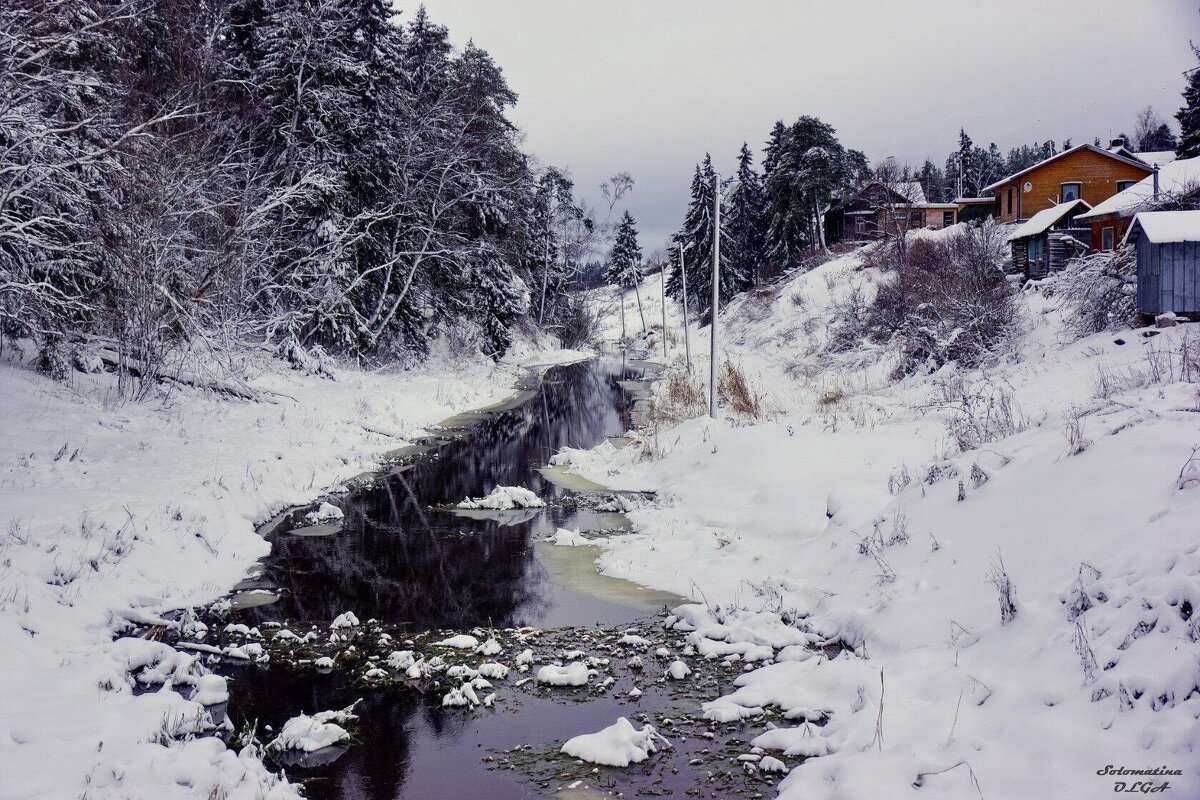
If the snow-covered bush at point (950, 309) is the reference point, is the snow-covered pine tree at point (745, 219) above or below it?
above

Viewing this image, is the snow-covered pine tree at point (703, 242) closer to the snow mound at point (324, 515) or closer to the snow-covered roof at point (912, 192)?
the snow-covered roof at point (912, 192)

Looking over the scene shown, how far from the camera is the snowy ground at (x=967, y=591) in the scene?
3.96m

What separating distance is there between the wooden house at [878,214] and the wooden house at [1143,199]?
15.8 metres

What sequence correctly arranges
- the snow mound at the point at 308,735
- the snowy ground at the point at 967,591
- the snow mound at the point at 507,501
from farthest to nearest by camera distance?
the snow mound at the point at 507,501, the snow mound at the point at 308,735, the snowy ground at the point at 967,591

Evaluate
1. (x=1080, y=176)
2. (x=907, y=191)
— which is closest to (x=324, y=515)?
(x=1080, y=176)

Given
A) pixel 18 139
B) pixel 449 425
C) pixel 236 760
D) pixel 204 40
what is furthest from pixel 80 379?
pixel 236 760

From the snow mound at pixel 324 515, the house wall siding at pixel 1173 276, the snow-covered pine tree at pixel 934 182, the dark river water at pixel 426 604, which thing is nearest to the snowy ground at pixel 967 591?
the dark river water at pixel 426 604

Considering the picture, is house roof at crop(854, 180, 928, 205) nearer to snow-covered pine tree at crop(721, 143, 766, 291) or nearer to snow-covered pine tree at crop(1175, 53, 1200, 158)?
snow-covered pine tree at crop(721, 143, 766, 291)

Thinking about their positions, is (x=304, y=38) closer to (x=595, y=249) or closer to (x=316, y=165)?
(x=316, y=165)

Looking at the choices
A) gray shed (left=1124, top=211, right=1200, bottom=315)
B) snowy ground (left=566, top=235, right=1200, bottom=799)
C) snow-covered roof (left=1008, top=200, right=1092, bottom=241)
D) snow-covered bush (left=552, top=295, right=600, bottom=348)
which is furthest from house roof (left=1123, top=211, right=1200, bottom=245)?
snow-covered bush (left=552, top=295, right=600, bottom=348)

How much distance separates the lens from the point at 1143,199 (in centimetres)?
2628

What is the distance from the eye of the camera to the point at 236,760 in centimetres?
455

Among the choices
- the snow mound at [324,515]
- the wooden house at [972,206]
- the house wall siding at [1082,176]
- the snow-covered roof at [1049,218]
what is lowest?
the snow mound at [324,515]

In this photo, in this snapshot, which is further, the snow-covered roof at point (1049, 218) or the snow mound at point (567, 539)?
the snow-covered roof at point (1049, 218)
